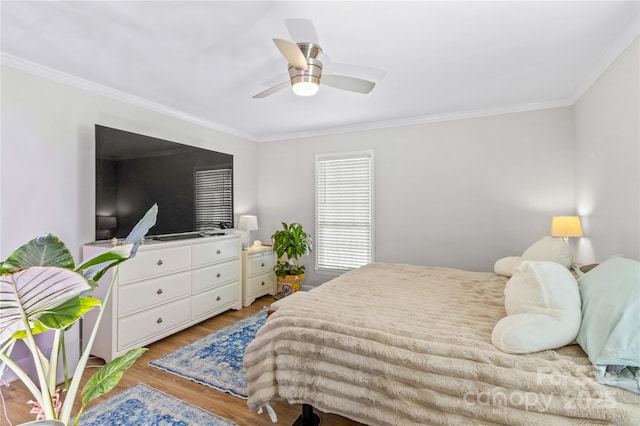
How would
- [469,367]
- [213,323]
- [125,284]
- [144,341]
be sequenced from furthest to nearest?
[213,323]
[144,341]
[125,284]
[469,367]

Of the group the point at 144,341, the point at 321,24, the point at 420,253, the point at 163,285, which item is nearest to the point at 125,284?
the point at 163,285

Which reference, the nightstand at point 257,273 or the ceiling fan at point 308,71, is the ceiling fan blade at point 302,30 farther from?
the nightstand at point 257,273

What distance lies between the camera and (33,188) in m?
2.55

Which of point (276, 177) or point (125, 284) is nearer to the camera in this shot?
point (125, 284)

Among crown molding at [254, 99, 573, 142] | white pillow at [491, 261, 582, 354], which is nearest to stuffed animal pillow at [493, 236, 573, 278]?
white pillow at [491, 261, 582, 354]

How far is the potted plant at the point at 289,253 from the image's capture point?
4.41 meters

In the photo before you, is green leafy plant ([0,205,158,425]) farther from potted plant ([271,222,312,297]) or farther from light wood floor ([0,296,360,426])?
potted plant ([271,222,312,297])

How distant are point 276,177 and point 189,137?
4.90 feet

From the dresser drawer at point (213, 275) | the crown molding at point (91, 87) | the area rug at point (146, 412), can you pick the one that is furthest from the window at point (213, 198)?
the area rug at point (146, 412)

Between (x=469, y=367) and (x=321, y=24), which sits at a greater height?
(x=321, y=24)

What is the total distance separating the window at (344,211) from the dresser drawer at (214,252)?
1.29 metres

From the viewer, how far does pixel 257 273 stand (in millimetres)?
4426

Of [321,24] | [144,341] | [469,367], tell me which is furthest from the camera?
[144,341]

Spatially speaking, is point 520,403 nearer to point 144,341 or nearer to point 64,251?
point 64,251
